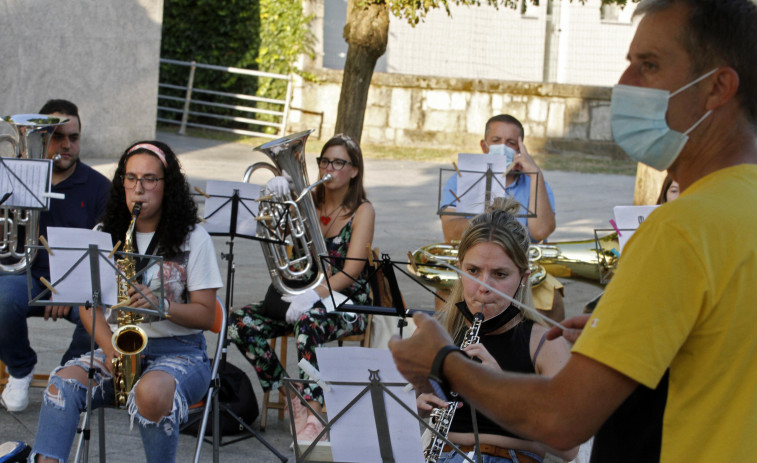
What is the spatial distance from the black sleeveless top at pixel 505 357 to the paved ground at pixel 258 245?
1.43 m

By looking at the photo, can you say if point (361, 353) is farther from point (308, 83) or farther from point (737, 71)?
point (308, 83)

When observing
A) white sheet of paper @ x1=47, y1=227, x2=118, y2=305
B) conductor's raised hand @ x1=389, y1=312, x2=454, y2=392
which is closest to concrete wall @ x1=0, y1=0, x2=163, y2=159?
white sheet of paper @ x1=47, y1=227, x2=118, y2=305

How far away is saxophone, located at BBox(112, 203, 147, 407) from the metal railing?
1206 cm

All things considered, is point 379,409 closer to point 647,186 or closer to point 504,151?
point 504,151

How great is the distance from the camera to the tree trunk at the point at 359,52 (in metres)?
6.79

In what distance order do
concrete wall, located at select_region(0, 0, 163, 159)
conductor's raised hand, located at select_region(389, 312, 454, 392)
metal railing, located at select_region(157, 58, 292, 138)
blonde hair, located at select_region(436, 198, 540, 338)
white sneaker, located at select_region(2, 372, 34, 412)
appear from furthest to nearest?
metal railing, located at select_region(157, 58, 292, 138)
concrete wall, located at select_region(0, 0, 163, 159)
white sneaker, located at select_region(2, 372, 34, 412)
blonde hair, located at select_region(436, 198, 540, 338)
conductor's raised hand, located at select_region(389, 312, 454, 392)

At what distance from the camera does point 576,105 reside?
14.9 metres

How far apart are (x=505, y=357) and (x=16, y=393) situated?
2.53 m

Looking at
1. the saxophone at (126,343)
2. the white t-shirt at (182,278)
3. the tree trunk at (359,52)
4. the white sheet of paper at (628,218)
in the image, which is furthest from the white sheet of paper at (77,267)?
the tree trunk at (359,52)

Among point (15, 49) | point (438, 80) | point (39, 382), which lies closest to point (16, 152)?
point (39, 382)

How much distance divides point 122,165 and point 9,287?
3.06 ft

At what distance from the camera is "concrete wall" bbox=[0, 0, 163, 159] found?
36.0 ft

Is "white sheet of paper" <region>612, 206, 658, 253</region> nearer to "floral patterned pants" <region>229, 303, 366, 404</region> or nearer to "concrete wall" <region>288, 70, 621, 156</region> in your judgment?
"floral patterned pants" <region>229, 303, 366, 404</region>

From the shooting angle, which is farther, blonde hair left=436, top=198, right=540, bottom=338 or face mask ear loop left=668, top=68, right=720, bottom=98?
blonde hair left=436, top=198, right=540, bottom=338
